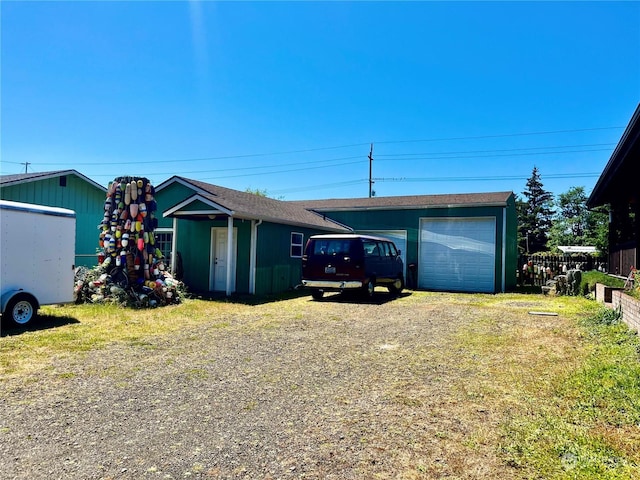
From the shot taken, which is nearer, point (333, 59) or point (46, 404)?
point (46, 404)

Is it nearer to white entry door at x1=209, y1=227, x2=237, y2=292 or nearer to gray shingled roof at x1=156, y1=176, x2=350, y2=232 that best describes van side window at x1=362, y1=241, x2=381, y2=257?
gray shingled roof at x1=156, y1=176, x2=350, y2=232

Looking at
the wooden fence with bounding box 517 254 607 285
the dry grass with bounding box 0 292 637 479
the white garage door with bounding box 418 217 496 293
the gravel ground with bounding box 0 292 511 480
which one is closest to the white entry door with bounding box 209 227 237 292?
the dry grass with bounding box 0 292 637 479

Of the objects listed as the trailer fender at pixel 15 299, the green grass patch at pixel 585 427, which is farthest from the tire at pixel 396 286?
the trailer fender at pixel 15 299

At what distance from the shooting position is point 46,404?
394 cm

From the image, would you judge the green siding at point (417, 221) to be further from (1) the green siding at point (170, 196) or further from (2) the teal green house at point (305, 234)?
(1) the green siding at point (170, 196)

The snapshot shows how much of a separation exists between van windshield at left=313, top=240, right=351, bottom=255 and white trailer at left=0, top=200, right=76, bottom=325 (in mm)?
6147

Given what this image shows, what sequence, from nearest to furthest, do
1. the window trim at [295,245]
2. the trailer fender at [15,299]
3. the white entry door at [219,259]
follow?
the trailer fender at [15,299]
the white entry door at [219,259]
the window trim at [295,245]

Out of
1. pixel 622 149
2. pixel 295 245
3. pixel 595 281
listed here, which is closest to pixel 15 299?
pixel 295 245

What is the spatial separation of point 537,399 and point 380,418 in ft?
5.38

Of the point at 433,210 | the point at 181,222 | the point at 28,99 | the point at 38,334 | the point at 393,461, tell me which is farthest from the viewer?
the point at 433,210

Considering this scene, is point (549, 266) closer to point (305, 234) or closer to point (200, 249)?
point (305, 234)

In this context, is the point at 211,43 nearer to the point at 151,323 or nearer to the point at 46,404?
the point at 151,323

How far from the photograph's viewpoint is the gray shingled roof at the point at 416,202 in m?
16.4

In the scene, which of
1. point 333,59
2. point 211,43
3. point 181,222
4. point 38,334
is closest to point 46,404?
point 38,334
